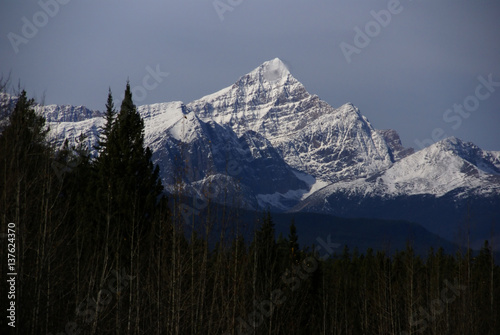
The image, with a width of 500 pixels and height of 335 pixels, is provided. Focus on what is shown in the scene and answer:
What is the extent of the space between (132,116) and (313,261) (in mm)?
17250

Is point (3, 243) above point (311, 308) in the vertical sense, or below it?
above

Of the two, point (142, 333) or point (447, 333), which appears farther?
point (447, 333)

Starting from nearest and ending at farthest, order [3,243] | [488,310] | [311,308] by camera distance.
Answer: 1. [3,243]
2. [488,310]
3. [311,308]

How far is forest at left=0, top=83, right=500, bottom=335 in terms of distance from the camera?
1911cm

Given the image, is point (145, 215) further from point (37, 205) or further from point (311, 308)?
point (311, 308)

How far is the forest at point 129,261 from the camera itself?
1911 centimetres

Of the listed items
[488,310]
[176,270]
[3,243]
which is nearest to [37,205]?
[3,243]

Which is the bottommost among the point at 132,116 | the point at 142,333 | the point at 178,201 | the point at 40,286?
the point at 142,333

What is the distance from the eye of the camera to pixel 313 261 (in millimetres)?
44000

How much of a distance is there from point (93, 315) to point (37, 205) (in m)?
4.28

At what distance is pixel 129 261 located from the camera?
30.5 meters

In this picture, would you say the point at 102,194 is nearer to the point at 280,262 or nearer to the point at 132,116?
the point at 132,116

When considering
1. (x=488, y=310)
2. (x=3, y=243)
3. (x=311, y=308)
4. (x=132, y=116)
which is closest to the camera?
(x=3, y=243)

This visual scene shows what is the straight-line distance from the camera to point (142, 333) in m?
23.4
